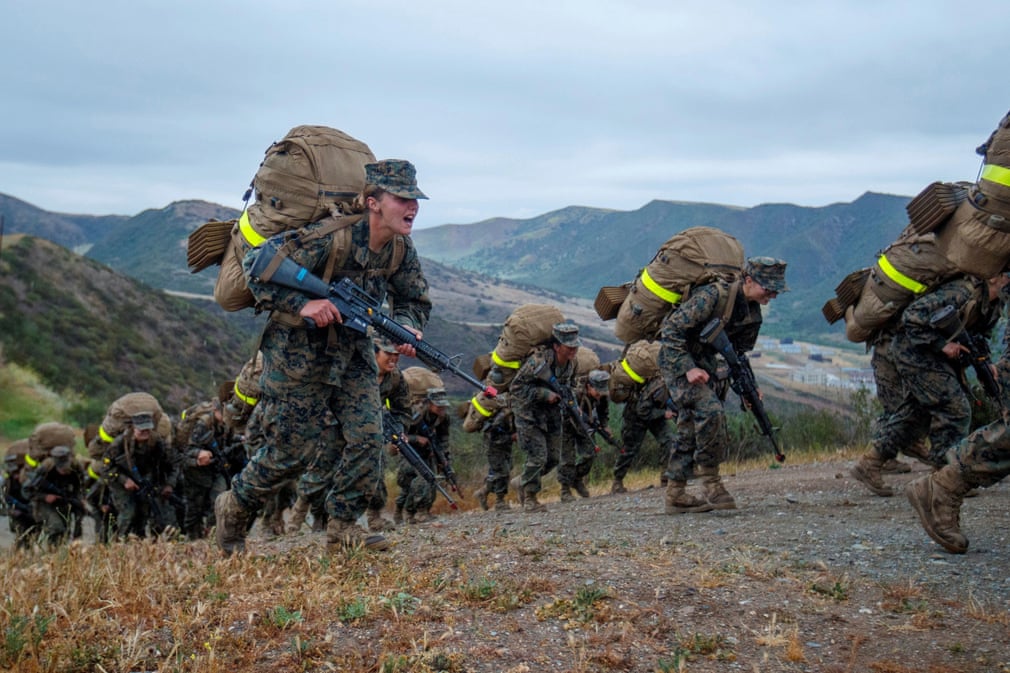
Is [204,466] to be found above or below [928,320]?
below

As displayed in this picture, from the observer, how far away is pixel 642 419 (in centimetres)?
1207


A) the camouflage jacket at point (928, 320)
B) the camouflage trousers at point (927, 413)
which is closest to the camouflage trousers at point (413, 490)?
the camouflage trousers at point (927, 413)

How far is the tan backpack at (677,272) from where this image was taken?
24.8 ft

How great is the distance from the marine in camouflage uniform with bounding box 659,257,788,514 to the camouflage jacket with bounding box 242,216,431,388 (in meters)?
2.64

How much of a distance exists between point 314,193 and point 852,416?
1295 centimetres

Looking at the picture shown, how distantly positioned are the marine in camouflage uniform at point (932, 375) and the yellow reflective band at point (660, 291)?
1.80 meters

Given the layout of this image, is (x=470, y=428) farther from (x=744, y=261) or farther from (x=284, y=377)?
(x=284, y=377)

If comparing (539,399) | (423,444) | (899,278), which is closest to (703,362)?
(899,278)

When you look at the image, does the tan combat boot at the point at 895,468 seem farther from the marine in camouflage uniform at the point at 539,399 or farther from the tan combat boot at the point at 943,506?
the tan combat boot at the point at 943,506

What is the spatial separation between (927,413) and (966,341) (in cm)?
70

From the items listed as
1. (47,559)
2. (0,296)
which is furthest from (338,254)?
(0,296)

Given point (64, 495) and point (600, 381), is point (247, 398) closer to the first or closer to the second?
point (64, 495)

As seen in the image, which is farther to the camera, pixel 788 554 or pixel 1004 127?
pixel 788 554

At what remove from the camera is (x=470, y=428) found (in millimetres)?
12031
